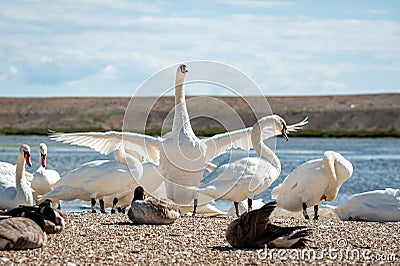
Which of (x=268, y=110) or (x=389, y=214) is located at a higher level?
(x=268, y=110)

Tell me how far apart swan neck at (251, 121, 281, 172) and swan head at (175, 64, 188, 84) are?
1573 mm

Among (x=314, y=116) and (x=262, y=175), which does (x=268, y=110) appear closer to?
(x=262, y=175)

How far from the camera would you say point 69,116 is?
8769 centimetres

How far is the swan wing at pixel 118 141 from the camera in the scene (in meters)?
13.8

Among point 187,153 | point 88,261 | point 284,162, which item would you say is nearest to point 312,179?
point 187,153

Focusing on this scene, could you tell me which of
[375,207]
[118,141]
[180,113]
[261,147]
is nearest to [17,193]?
[118,141]

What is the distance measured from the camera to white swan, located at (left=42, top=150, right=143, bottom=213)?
1407 cm

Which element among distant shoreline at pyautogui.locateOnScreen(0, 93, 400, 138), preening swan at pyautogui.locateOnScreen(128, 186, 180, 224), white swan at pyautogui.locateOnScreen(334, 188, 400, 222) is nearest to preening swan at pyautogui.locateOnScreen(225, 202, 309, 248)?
preening swan at pyautogui.locateOnScreen(128, 186, 180, 224)

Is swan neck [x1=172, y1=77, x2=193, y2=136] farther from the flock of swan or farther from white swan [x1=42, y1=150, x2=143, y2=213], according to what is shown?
white swan [x1=42, y1=150, x2=143, y2=213]

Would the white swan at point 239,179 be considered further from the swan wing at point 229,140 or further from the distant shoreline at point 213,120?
the distant shoreline at point 213,120

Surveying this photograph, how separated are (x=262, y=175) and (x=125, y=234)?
316cm

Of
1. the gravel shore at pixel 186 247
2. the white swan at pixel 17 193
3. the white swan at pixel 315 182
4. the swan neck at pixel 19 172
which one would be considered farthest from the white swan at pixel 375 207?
the swan neck at pixel 19 172

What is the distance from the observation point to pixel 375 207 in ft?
43.8

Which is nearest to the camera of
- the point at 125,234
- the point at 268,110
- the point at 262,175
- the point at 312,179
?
the point at 125,234
